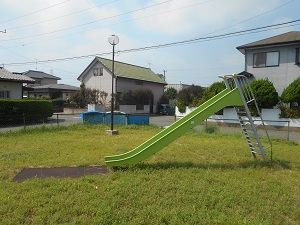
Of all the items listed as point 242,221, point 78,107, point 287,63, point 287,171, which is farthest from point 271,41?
point 78,107

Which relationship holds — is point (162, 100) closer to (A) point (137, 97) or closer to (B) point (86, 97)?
(A) point (137, 97)

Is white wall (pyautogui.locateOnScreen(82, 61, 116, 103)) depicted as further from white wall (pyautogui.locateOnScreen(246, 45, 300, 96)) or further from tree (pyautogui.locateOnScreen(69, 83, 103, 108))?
white wall (pyautogui.locateOnScreen(246, 45, 300, 96))

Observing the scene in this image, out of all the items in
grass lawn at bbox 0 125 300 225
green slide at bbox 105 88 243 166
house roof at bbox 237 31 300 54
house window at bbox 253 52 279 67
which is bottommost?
grass lawn at bbox 0 125 300 225

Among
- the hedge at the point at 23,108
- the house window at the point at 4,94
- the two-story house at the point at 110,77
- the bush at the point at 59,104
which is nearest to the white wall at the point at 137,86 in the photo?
the two-story house at the point at 110,77

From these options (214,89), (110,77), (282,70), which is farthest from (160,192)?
(110,77)

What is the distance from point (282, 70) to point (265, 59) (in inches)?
62.0

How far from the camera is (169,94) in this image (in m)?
44.1

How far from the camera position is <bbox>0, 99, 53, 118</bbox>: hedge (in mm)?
15938

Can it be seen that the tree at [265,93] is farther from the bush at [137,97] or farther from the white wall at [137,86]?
the white wall at [137,86]

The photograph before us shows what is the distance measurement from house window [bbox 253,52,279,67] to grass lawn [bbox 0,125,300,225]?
14.4 m

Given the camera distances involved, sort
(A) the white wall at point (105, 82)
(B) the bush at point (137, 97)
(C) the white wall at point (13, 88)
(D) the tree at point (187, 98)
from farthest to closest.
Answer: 1. (A) the white wall at point (105, 82)
2. (B) the bush at point (137, 97)
3. (D) the tree at point (187, 98)
4. (C) the white wall at point (13, 88)

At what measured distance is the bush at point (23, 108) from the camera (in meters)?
15.9

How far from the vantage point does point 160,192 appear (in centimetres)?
403

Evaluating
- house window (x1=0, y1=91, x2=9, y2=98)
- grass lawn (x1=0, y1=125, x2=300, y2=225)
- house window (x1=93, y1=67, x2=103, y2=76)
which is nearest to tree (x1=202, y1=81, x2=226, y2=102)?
grass lawn (x1=0, y1=125, x2=300, y2=225)
